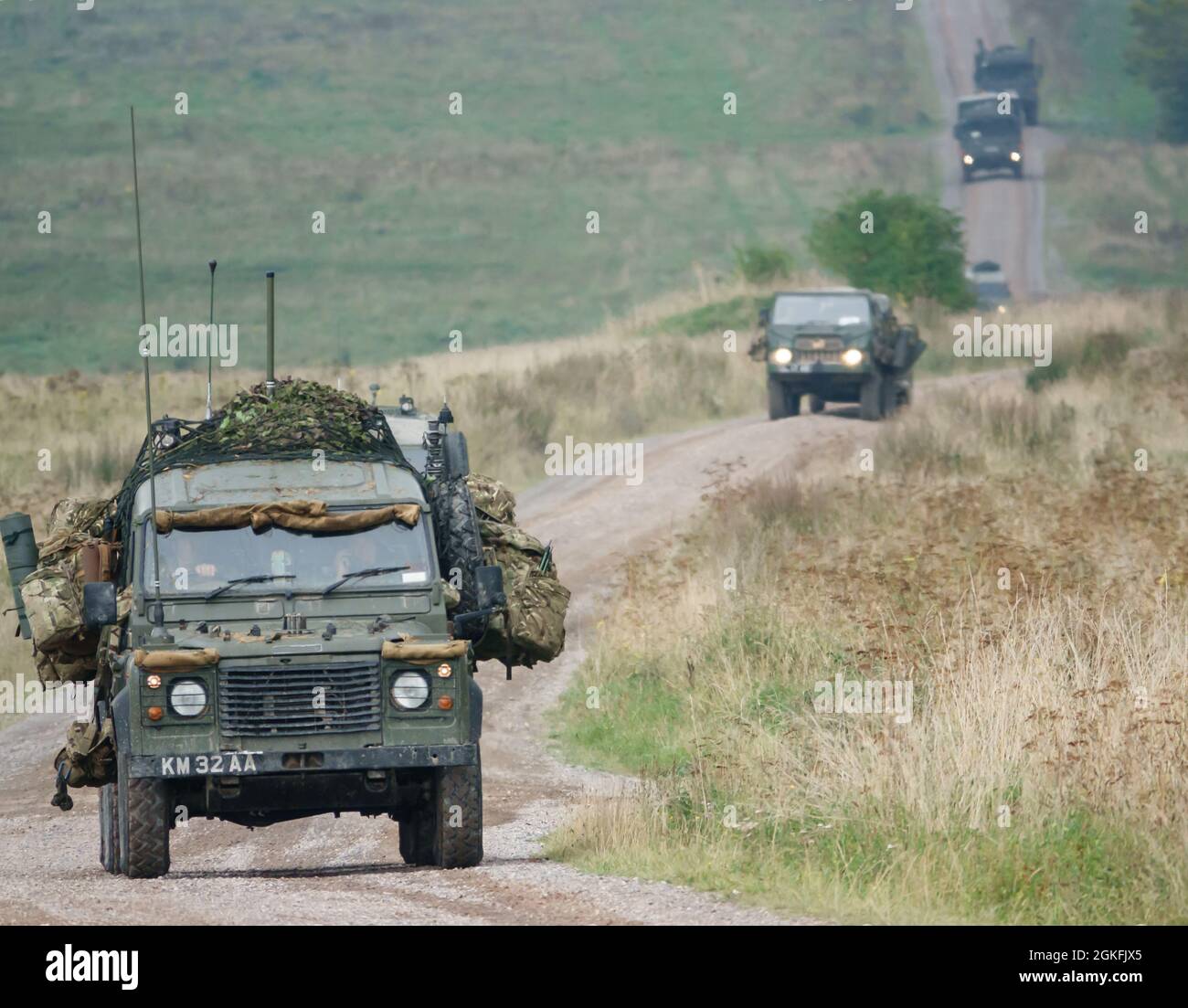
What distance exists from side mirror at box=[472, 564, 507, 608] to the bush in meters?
38.2

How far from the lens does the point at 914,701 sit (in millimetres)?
13297

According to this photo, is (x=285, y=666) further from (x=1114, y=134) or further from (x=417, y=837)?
(x=1114, y=134)

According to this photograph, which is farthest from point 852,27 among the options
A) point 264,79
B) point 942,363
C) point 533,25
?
point 942,363

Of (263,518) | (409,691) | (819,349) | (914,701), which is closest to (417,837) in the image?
(409,691)

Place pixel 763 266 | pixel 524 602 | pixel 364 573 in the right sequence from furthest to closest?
pixel 763 266 → pixel 524 602 → pixel 364 573

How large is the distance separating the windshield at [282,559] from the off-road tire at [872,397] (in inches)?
810

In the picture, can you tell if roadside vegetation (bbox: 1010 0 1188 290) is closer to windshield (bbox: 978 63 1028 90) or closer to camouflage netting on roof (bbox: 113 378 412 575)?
windshield (bbox: 978 63 1028 90)

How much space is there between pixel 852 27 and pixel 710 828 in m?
86.5

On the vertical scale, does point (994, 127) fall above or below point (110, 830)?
above

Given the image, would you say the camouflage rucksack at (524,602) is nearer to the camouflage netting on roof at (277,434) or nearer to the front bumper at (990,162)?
the camouflage netting on roof at (277,434)

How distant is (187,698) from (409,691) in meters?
1.11

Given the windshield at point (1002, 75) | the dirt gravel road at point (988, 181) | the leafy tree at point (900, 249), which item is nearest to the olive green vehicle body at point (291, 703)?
the leafy tree at point (900, 249)

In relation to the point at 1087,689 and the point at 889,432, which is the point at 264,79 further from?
the point at 1087,689

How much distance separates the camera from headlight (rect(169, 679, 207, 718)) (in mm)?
10680
